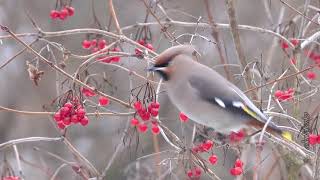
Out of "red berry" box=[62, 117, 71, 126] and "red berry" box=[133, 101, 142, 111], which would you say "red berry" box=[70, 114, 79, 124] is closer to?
"red berry" box=[62, 117, 71, 126]

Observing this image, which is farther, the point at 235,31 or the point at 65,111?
the point at 235,31

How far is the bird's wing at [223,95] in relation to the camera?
3.13 m

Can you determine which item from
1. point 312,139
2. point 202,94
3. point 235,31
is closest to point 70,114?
point 202,94

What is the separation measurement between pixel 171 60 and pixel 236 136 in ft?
1.59

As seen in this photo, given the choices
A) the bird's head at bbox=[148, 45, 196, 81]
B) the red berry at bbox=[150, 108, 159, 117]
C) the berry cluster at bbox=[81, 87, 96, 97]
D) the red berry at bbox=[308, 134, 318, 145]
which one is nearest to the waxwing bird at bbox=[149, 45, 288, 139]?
the bird's head at bbox=[148, 45, 196, 81]

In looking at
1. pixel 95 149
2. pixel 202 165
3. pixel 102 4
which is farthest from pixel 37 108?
pixel 202 165

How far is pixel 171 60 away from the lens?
3.20m

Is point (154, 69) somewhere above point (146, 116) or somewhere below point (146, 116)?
above

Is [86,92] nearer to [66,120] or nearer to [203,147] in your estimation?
[66,120]

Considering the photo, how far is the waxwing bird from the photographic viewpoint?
3180 mm

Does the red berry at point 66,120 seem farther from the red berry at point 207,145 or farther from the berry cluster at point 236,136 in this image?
the berry cluster at point 236,136

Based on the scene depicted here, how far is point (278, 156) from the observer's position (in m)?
3.78

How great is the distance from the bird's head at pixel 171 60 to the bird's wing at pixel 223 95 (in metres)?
0.11

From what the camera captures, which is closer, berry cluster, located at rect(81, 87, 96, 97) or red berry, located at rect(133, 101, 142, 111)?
red berry, located at rect(133, 101, 142, 111)
